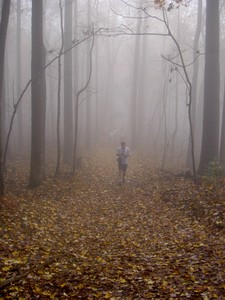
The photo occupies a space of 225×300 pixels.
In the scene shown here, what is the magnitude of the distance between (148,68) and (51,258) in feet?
121

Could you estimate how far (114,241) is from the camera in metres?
7.86

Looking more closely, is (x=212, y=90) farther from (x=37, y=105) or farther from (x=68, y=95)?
(x=68, y=95)

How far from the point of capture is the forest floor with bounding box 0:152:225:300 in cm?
529

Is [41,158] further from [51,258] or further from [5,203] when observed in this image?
[51,258]

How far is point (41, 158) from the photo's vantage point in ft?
41.9

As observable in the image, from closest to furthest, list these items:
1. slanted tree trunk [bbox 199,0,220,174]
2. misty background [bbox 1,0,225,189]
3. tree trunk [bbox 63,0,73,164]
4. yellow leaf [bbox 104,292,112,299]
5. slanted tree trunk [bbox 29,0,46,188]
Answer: yellow leaf [bbox 104,292,112,299]
slanted tree trunk [bbox 29,0,46,188]
slanted tree trunk [bbox 199,0,220,174]
misty background [bbox 1,0,225,189]
tree trunk [bbox 63,0,73,164]

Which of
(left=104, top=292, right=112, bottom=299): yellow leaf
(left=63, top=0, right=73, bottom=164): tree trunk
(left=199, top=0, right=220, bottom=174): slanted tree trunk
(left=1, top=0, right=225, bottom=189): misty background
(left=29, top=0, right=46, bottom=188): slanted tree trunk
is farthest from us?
(left=63, top=0, right=73, bottom=164): tree trunk

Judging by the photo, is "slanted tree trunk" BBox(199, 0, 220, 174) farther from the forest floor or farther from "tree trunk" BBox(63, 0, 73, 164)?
"tree trunk" BBox(63, 0, 73, 164)

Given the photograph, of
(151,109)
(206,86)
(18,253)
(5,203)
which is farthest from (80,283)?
(151,109)

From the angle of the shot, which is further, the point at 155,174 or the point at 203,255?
the point at 155,174

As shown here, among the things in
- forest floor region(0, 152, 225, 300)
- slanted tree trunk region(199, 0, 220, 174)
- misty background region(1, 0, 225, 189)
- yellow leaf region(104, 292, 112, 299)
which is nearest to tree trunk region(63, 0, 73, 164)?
misty background region(1, 0, 225, 189)

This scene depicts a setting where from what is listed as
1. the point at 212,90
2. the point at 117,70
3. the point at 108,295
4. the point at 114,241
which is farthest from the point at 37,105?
the point at 117,70

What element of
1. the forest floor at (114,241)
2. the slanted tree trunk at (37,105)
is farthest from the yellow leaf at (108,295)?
the slanted tree trunk at (37,105)

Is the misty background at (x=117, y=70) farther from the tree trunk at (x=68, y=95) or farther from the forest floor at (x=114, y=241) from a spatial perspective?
the forest floor at (x=114, y=241)
